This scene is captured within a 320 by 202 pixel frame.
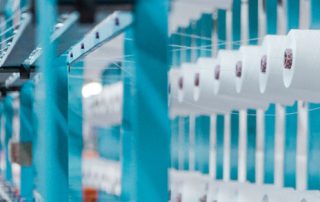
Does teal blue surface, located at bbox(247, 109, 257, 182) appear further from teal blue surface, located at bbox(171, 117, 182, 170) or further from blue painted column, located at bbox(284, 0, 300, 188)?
teal blue surface, located at bbox(171, 117, 182, 170)

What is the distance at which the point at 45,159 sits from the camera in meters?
3.05

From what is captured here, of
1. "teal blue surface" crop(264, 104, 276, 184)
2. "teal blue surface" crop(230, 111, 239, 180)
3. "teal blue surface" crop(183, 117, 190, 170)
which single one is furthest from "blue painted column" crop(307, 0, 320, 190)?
"teal blue surface" crop(183, 117, 190, 170)

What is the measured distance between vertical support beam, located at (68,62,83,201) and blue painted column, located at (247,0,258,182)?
1622 millimetres

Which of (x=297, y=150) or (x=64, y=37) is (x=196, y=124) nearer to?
(x=297, y=150)

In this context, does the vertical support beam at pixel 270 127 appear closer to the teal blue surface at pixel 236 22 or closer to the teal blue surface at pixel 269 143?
the teal blue surface at pixel 269 143

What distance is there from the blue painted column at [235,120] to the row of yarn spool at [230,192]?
A: 12.1 inches

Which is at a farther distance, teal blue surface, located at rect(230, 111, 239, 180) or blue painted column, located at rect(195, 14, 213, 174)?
blue painted column, located at rect(195, 14, 213, 174)

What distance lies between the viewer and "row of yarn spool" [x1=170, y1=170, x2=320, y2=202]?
3.48 m

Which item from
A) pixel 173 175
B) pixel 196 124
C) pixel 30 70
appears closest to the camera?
pixel 30 70

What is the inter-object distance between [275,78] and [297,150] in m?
1.24

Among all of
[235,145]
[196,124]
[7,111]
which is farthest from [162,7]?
[7,111]

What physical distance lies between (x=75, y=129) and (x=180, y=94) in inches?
60.7

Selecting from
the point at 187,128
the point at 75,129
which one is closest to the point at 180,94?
the point at 75,129

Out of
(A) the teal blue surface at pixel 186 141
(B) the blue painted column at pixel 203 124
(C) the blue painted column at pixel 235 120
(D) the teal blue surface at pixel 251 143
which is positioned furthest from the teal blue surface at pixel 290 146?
(A) the teal blue surface at pixel 186 141
